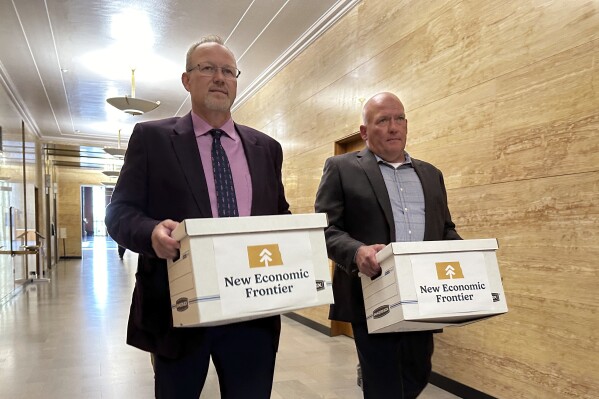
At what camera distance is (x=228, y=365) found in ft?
4.50

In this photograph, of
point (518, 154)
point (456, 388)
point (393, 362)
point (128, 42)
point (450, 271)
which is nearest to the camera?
point (450, 271)

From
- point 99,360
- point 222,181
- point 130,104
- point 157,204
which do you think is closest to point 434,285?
point 222,181

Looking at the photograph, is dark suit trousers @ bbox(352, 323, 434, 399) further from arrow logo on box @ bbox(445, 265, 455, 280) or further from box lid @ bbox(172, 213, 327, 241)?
box lid @ bbox(172, 213, 327, 241)

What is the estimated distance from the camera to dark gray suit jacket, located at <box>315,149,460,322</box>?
69.4 inches

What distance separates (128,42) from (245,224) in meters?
5.92

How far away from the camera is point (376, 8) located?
174 inches

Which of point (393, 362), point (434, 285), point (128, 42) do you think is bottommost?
point (393, 362)

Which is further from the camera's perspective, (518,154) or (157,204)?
(518,154)

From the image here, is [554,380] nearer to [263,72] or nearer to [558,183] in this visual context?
[558,183]

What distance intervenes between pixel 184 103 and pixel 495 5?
7412 mm

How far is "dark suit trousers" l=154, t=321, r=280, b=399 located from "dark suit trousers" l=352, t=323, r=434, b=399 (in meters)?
0.46

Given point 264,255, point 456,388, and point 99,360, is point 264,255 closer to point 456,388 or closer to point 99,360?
point 456,388

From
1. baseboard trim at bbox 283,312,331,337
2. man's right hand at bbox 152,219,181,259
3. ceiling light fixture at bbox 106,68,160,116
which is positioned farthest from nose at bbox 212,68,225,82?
ceiling light fixture at bbox 106,68,160,116

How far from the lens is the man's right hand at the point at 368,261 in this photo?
152cm
